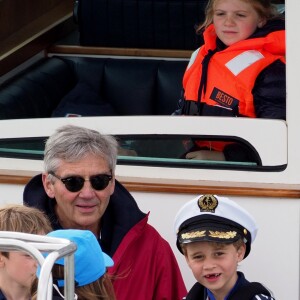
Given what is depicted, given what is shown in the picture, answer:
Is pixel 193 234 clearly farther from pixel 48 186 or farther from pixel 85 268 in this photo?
pixel 48 186

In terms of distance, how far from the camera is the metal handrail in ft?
7.55

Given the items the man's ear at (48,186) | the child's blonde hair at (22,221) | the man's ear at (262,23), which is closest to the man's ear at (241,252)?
the child's blonde hair at (22,221)

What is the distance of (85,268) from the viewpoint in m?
2.95

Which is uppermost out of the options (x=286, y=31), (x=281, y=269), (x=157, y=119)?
(x=286, y=31)

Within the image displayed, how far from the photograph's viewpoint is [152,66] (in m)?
5.36

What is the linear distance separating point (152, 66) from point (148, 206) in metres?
1.34

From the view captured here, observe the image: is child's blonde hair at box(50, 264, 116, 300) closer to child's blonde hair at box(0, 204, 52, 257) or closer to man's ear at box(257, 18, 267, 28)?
child's blonde hair at box(0, 204, 52, 257)

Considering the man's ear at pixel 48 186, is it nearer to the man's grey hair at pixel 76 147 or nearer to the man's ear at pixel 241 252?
the man's grey hair at pixel 76 147

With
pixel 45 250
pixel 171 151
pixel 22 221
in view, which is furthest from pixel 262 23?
pixel 45 250

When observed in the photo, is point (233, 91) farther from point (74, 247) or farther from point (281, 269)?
point (74, 247)

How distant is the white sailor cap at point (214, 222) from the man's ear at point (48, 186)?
54 centimetres

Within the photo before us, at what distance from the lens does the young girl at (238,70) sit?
4.16 m

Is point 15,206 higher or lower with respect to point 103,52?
lower

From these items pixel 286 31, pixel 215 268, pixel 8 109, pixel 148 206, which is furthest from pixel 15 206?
pixel 8 109
